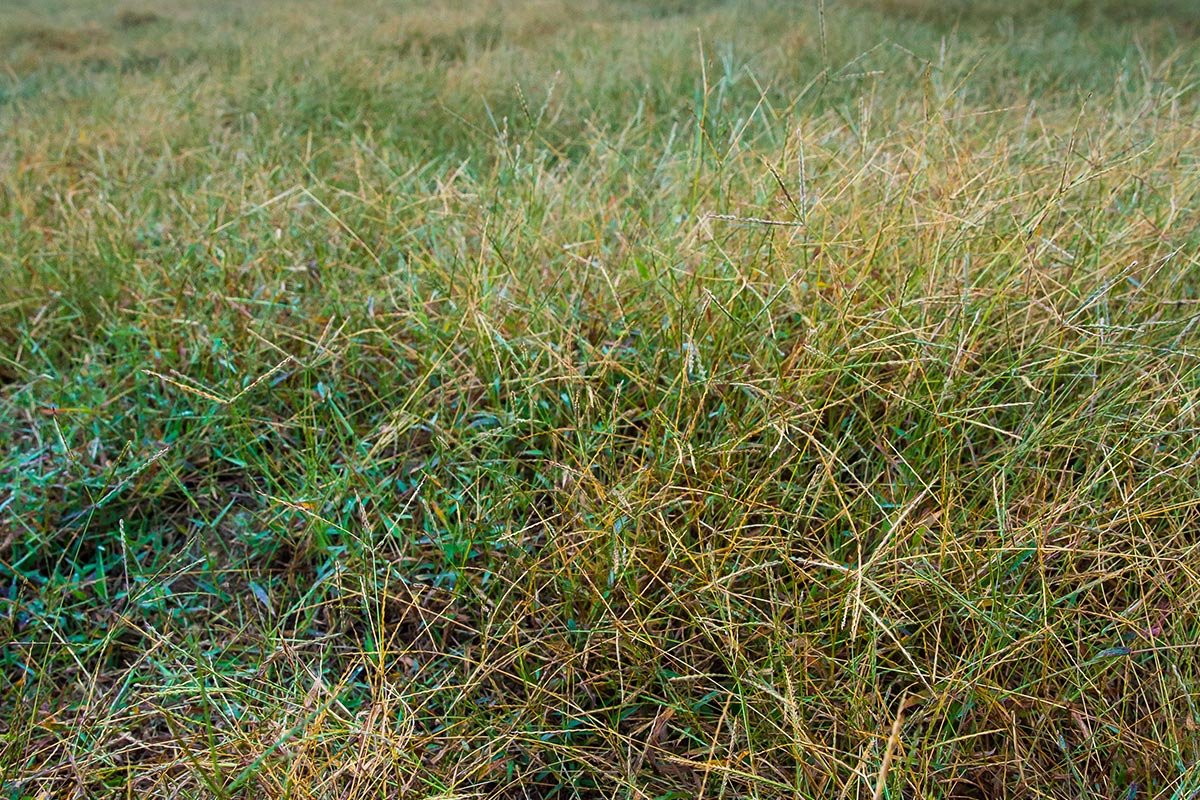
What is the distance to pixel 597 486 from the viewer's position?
1.13 m

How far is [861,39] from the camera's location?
3771 millimetres

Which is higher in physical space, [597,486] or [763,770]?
[597,486]

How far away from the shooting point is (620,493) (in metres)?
1.12

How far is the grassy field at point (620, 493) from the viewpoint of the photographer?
1017 millimetres

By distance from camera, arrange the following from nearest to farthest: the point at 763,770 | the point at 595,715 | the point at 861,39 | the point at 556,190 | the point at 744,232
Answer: the point at 763,770 → the point at 595,715 → the point at 744,232 → the point at 556,190 → the point at 861,39

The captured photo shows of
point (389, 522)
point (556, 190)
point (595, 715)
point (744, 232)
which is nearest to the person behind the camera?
point (595, 715)

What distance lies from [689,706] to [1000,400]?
69cm

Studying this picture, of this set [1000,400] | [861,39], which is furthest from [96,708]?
[861,39]

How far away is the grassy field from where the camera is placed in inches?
40.0

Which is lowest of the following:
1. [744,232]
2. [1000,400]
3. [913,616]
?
[913,616]

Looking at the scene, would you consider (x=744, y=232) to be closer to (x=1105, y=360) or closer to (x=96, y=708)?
(x=1105, y=360)

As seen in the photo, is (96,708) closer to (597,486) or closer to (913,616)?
(597,486)

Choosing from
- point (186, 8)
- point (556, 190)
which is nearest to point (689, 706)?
point (556, 190)

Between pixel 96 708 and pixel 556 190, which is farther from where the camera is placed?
pixel 556 190
